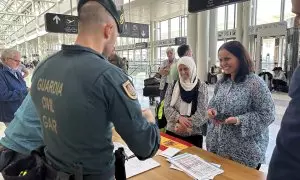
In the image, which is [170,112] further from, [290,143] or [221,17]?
[221,17]

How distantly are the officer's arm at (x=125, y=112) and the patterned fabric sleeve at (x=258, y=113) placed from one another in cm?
101

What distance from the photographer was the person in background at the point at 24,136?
130 centimetres

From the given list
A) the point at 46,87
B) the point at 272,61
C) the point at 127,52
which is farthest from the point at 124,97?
the point at 127,52

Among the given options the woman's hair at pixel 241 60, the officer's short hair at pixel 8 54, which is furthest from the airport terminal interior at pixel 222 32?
the woman's hair at pixel 241 60

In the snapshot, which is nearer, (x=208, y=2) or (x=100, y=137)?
(x=100, y=137)

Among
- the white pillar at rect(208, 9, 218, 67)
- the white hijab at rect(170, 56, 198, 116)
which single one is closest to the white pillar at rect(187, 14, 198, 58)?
the white pillar at rect(208, 9, 218, 67)

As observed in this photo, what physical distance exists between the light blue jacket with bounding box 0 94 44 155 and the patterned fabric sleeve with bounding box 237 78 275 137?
1.28 meters

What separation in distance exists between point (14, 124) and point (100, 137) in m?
0.78

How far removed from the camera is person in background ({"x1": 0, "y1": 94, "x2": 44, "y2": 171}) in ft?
4.27

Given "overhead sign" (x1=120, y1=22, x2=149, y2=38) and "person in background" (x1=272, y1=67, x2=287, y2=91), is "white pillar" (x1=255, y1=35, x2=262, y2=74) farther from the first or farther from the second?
"overhead sign" (x1=120, y1=22, x2=149, y2=38)

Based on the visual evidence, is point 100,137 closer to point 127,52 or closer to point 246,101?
point 246,101

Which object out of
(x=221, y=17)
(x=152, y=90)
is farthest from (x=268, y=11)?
(x=152, y=90)

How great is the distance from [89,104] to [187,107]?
1430 millimetres

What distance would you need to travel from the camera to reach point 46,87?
3.08ft
